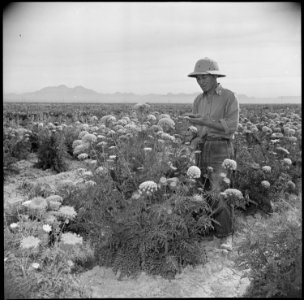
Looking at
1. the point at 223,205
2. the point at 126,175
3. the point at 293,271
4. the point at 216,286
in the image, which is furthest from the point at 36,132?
the point at 293,271

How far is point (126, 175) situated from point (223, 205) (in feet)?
2.66

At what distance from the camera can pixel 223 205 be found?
3.05 meters

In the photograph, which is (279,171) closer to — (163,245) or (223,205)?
(223,205)

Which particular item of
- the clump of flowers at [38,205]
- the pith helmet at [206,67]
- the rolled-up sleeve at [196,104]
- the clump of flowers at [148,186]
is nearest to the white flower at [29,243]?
the clump of flowers at [38,205]

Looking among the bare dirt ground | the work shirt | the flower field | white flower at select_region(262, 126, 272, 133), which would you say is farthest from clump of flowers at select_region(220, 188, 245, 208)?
white flower at select_region(262, 126, 272, 133)

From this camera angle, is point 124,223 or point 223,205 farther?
point 223,205

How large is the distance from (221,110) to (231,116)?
10cm

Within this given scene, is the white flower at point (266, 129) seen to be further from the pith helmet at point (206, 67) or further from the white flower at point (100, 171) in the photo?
the white flower at point (100, 171)

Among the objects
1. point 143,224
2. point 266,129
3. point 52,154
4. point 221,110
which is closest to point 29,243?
point 143,224

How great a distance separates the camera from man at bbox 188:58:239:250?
9.32 feet

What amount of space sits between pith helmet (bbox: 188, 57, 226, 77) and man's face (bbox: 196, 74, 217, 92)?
0.12 meters

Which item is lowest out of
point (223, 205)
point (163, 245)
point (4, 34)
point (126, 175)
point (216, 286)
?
point (216, 286)

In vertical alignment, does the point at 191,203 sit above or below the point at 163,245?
above

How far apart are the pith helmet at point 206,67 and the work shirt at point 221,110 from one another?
10.3 inches
